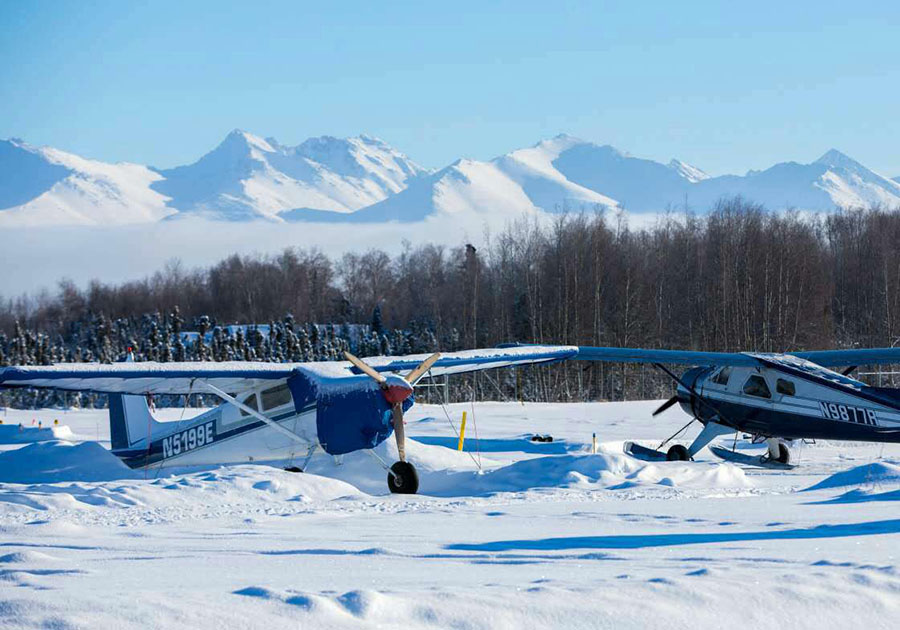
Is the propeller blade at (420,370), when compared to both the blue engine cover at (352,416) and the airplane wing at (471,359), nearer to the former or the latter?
the airplane wing at (471,359)

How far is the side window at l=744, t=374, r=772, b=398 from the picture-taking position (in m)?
16.2

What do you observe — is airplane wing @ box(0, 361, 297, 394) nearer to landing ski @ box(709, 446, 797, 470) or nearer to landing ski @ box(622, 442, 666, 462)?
landing ski @ box(622, 442, 666, 462)

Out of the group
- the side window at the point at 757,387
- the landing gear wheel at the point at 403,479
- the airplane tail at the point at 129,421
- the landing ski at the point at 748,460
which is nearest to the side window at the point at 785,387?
the side window at the point at 757,387

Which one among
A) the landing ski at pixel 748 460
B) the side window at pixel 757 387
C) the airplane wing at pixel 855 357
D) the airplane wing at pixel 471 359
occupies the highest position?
the airplane wing at pixel 471 359

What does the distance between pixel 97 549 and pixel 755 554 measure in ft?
14.7

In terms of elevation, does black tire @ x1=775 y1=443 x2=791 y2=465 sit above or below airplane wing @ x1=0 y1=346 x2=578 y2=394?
below

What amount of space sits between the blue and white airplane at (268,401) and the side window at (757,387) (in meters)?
3.01

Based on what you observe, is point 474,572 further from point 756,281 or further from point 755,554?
point 756,281

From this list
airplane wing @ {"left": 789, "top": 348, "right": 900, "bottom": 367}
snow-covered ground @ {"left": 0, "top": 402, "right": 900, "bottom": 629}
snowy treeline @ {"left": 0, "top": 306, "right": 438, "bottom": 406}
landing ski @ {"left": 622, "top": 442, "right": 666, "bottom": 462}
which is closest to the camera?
snow-covered ground @ {"left": 0, "top": 402, "right": 900, "bottom": 629}

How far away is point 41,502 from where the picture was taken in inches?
391

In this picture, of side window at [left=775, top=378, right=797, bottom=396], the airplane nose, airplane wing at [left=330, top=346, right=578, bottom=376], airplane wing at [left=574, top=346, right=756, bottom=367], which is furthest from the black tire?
the airplane nose

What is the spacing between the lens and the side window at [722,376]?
55.8 ft

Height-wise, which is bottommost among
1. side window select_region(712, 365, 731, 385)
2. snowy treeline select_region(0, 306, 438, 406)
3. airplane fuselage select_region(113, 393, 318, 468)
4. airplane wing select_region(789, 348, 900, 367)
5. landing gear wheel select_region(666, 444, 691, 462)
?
landing gear wheel select_region(666, 444, 691, 462)

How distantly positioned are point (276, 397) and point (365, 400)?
8.31 ft
